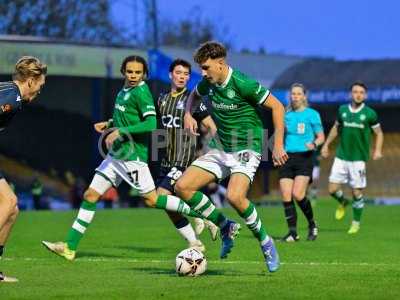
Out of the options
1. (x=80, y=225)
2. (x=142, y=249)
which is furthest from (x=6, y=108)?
(x=142, y=249)

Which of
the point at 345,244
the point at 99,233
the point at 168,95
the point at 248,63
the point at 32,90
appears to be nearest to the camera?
the point at 32,90

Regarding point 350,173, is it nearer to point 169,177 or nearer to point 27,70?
point 169,177

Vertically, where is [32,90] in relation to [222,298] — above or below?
above

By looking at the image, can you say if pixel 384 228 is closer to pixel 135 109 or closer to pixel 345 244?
pixel 345 244

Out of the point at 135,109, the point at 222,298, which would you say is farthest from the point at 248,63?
the point at 222,298

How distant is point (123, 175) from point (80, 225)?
79 cm

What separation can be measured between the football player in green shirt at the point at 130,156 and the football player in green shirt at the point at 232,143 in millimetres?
1364

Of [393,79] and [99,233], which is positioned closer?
[99,233]

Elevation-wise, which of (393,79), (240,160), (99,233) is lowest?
(99,233)

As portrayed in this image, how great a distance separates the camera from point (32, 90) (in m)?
10.6

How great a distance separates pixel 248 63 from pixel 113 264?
29979 millimetres

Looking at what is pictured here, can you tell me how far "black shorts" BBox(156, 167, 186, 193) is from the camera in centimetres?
1452

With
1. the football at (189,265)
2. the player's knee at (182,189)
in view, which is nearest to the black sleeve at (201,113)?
the player's knee at (182,189)

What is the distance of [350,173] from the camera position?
63.2ft
